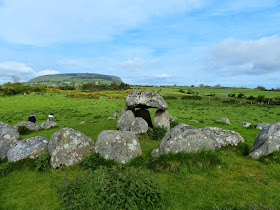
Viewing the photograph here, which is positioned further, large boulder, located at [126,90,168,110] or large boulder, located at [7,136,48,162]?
large boulder, located at [126,90,168,110]

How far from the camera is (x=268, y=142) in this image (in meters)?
10.9

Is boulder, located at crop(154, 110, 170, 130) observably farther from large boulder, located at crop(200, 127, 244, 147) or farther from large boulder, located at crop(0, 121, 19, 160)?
large boulder, located at crop(0, 121, 19, 160)

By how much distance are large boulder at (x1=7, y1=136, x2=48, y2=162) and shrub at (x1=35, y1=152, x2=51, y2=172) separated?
53 centimetres

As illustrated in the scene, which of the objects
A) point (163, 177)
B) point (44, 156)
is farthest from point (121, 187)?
point (44, 156)

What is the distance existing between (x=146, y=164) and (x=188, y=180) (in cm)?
239

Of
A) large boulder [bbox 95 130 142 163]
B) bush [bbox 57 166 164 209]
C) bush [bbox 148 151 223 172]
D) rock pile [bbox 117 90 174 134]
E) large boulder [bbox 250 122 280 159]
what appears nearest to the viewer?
bush [bbox 57 166 164 209]

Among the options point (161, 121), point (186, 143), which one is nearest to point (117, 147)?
point (186, 143)

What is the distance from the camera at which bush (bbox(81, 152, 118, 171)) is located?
9.78 m

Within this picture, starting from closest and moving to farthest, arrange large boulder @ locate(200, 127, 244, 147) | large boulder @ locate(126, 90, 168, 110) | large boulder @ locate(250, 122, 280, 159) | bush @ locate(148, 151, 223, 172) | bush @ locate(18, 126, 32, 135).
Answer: bush @ locate(148, 151, 223, 172)
large boulder @ locate(250, 122, 280, 159)
large boulder @ locate(200, 127, 244, 147)
large boulder @ locate(126, 90, 168, 110)
bush @ locate(18, 126, 32, 135)

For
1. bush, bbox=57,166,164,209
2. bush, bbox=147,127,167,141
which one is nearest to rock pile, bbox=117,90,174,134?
bush, bbox=147,127,167,141

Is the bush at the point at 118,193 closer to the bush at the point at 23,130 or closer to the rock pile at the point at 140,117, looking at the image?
the rock pile at the point at 140,117

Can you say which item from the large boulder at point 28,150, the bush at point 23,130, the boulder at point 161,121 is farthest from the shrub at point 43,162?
Answer: the boulder at point 161,121

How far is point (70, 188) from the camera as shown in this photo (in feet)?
24.4

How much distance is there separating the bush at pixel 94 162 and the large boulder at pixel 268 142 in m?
8.60
